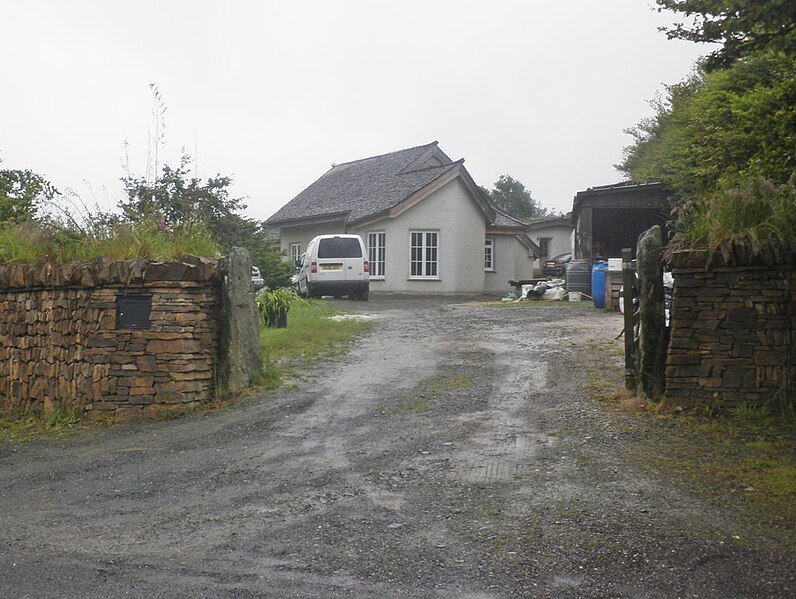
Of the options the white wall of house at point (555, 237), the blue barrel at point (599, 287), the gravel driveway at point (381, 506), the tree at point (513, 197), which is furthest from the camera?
the tree at point (513, 197)

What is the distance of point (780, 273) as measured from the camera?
8.21m

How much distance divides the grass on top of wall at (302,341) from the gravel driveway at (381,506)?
901 millimetres

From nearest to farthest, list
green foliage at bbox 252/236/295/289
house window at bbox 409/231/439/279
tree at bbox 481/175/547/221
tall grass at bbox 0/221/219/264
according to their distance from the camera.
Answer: tall grass at bbox 0/221/219/264 < green foliage at bbox 252/236/295/289 < house window at bbox 409/231/439/279 < tree at bbox 481/175/547/221

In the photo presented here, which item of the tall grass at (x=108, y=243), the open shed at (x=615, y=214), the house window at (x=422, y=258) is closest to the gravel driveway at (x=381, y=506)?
the tall grass at (x=108, y=243)

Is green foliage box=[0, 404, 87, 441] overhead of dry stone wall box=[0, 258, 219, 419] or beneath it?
beneath

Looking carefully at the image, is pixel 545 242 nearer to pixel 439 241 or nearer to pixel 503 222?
pixel 503 222

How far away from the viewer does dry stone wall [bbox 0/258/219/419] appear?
9.87m

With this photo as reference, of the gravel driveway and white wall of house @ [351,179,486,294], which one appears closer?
the gravel driveway

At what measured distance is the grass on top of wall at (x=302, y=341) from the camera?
1141 cm

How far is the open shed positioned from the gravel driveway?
55.5ft

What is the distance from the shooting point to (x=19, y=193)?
18.7m

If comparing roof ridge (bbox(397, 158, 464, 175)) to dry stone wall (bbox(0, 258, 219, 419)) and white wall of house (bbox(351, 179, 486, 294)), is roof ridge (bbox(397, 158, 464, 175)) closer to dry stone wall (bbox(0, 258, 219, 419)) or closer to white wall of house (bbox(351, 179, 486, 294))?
white wall of house (bbox(351, 179, 486, 294))

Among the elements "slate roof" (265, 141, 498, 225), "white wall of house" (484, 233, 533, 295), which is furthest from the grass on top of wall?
"white wall of house" (484, 233, 533, 295)

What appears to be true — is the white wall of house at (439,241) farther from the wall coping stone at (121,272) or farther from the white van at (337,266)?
the wall coping stone at (121,272)
